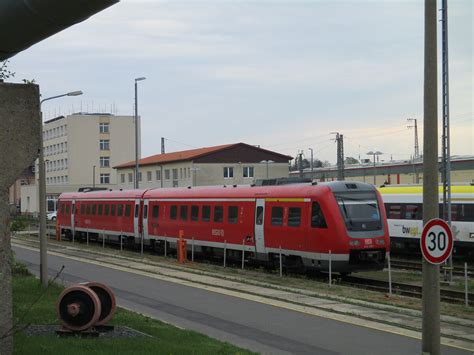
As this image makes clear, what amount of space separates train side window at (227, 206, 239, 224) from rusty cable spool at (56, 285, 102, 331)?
14.8 meters

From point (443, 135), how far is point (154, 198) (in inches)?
636

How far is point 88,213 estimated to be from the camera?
40594mm

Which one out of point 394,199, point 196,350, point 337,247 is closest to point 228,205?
point 337,247

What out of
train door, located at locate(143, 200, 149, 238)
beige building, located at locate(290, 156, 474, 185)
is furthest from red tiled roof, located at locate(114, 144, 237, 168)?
train door, located at locate(143, 200, 149, 238)

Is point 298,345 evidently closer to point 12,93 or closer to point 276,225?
point 12,93

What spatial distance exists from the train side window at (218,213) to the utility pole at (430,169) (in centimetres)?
1679

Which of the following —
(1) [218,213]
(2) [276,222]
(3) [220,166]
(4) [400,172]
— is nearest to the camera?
(2) [276,222]

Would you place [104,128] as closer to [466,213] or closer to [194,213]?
[194,213]

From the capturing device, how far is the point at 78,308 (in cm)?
972

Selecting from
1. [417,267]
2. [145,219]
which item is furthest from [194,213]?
[417,267]

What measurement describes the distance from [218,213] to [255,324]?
45.2 feet

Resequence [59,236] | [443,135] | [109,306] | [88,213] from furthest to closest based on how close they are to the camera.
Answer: [59,236]
[88,213]
[443,135]
[109,306]

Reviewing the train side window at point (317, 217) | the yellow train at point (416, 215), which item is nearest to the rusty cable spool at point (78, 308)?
the train side window at point (317, 217)

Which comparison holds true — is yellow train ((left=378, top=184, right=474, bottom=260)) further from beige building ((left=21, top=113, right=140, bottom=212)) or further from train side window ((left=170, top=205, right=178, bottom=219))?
beige building ((left=21, top=113, right=140, bottom=212))
